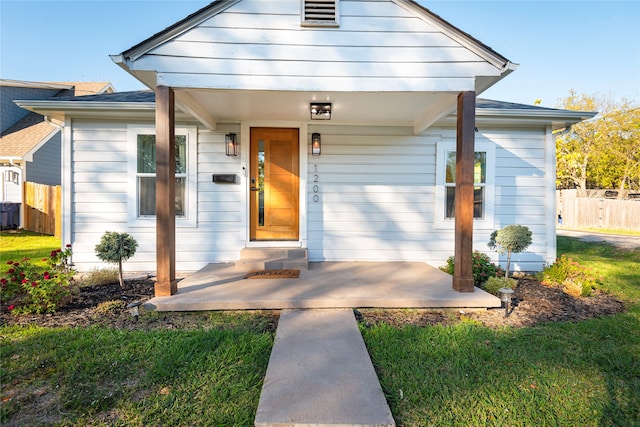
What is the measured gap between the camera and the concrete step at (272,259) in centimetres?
497

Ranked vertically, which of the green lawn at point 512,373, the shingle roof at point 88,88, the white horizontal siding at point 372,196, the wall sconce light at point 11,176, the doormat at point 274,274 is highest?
the shingle roof at point 88,88

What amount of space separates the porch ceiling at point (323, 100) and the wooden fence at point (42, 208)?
7360 millimetres

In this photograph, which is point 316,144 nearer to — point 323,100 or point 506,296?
point 323,100

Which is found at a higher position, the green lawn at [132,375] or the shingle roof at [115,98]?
the shingle roof at [115,98]

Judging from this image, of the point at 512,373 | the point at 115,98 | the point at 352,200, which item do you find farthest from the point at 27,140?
the point at 512,373

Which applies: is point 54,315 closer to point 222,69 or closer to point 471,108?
point 222,69

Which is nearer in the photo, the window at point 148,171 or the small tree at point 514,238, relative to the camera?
the small tree at point 514,238

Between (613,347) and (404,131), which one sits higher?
(404,131)

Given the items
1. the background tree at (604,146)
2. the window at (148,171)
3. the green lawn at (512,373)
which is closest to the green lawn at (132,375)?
the green lawn at (512,373)

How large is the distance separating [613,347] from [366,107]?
12.5ft

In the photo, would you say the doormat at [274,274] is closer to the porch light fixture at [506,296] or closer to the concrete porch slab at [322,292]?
the concrete porch slab at [322,292]

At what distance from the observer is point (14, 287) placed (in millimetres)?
3752

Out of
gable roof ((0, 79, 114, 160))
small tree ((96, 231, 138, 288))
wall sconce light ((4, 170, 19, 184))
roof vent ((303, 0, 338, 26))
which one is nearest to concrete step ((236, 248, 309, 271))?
small tree ((96, 231, 138, 288))

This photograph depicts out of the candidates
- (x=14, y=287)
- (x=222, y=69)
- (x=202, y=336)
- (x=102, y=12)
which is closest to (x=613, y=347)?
(x=202, y=336)
